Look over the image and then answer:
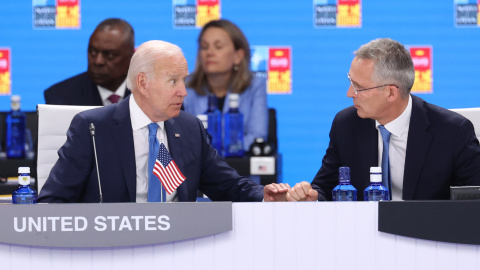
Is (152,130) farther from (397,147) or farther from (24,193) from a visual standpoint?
(397,147)

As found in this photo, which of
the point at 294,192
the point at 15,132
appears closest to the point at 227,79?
the point at 15,132

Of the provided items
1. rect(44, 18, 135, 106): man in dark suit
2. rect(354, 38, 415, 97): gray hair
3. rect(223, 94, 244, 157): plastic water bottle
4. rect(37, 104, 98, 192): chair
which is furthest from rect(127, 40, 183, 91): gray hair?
rect(44, 18, 135, 106): man in dark suit

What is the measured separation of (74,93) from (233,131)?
0.95 m


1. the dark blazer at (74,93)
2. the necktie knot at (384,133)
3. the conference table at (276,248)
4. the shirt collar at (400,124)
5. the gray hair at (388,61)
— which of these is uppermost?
the gray hair at (388,61)

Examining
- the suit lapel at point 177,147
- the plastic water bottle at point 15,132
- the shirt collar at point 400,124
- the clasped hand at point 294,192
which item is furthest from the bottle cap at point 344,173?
the plastic water bottle at point 15,132

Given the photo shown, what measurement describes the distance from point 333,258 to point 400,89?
112 centimetres

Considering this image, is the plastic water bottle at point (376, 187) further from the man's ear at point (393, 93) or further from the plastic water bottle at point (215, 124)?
the plastic water bottle at point (215, 124)

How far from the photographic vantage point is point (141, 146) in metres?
2.80

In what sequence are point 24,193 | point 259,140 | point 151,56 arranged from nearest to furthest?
point 24,193, point 151,56, point 259,140

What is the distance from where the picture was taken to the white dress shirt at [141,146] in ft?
9.09

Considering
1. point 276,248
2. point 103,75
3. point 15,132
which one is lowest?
point 276,248

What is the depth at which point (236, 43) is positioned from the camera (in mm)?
4895

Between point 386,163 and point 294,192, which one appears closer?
point 294,192

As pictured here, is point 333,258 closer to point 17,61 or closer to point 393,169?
point 393,169
